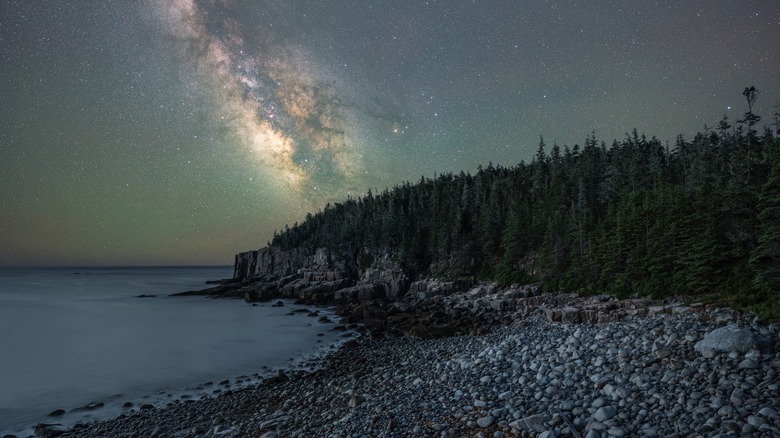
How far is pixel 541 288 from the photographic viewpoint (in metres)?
38.3

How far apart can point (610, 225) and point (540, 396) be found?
36480 mm

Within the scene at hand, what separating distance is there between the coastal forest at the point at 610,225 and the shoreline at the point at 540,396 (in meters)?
4.74

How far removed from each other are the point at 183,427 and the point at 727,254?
103 feet

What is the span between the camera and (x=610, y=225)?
39.3 meters

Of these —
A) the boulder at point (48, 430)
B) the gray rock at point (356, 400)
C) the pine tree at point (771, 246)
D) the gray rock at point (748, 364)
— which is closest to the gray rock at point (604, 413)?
the gray rock at point (748, 364)

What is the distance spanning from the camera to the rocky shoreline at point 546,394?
25.2 feet

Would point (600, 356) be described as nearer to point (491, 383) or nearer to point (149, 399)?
point (491, 383)

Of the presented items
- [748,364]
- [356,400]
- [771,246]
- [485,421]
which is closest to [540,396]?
[485,421]

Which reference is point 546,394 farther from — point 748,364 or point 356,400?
point 356,400

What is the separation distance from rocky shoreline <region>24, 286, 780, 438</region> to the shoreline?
0.12 ft

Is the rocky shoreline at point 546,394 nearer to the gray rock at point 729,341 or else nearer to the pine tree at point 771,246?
the gray rock at point 729,341

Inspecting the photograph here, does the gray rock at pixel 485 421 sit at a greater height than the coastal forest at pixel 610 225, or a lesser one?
lesser

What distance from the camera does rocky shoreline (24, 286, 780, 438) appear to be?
25.2 ft

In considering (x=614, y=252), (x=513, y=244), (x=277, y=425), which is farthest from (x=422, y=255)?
(x=277, y=425)
